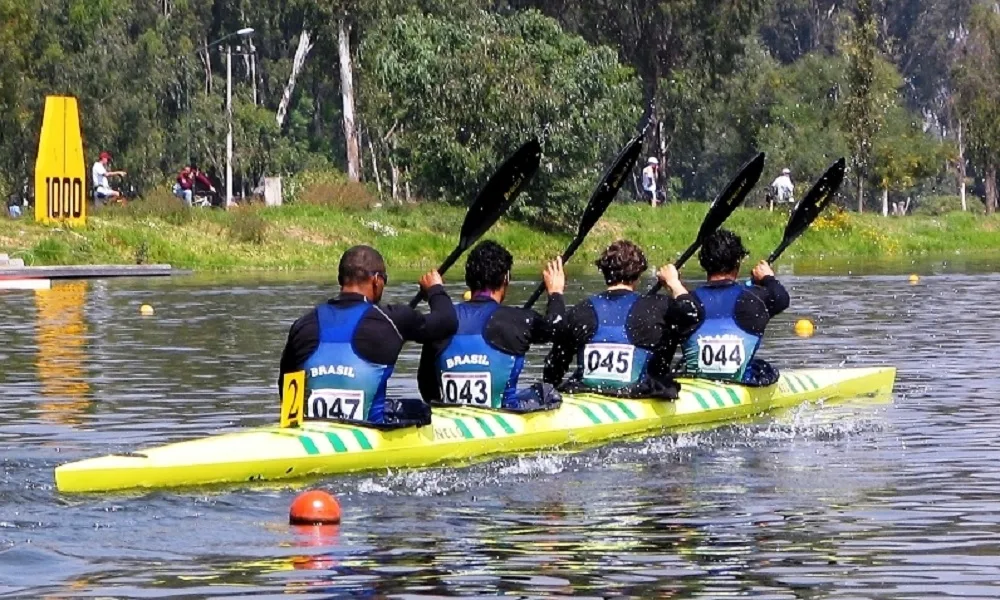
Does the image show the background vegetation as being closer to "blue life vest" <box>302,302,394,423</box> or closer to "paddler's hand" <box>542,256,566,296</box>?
"paddler's hand" <box>542,256,566,296</box>

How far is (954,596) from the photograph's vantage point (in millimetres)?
9742

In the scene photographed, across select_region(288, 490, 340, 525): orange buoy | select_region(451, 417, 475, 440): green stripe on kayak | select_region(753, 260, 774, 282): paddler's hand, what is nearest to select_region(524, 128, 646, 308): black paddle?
select_region(753, 260, 774, 282): paddler's hand

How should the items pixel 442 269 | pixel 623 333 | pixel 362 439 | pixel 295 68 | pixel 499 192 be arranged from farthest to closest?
pixel 295 68
pixel 499 192
pixel 442 269
pixel 623 333
pixel 362 439

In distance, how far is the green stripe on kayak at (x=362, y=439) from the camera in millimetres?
13594

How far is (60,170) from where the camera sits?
150 ft

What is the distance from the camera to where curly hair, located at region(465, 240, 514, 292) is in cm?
1490

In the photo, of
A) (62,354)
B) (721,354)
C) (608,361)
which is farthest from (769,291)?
(62,354)

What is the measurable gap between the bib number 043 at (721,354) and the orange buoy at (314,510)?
262 inches

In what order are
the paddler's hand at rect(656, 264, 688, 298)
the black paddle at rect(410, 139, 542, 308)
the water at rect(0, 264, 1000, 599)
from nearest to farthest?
the water at rect(0, 264, 1000, 599)
the paddler's hand at rect(656, 264, 688, 298)
the black paddle at rect(410, 139, 542, 308)

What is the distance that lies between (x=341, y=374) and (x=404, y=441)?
2.30ft

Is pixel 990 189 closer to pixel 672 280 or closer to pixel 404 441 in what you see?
pixel 672 280

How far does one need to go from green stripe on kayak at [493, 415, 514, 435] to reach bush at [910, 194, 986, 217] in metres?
85.8

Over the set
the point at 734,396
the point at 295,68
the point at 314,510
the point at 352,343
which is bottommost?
the point at 314,510

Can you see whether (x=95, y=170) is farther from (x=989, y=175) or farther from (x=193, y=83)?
(x=989, y=175)
